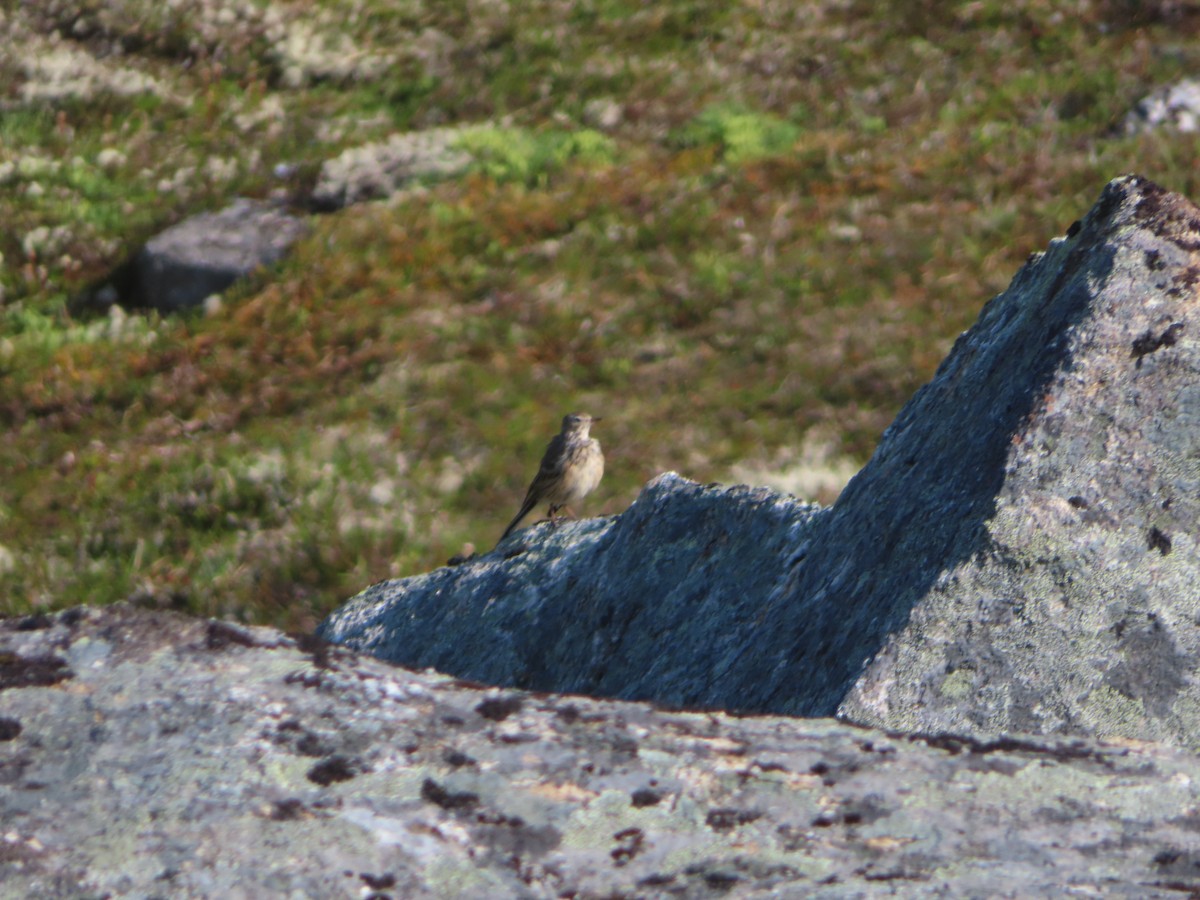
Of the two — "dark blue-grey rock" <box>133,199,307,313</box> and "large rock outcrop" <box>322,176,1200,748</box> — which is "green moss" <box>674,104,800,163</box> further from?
"large rock outcrop" <box>322,176,1200,748</box>

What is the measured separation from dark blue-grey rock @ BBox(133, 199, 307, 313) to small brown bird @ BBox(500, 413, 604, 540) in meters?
7.68

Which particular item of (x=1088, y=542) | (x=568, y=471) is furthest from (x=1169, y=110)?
(x=1088, y=542)

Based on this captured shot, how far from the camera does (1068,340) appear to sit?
178 inches

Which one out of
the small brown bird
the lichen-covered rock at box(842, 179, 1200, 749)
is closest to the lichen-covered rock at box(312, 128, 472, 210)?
the small brown bird

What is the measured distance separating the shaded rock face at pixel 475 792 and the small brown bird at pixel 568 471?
27.8 feet

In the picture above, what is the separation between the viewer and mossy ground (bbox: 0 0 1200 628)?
1390cm

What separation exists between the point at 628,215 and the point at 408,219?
2.95 meters

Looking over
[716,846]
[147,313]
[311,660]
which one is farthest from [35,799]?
[147,313]

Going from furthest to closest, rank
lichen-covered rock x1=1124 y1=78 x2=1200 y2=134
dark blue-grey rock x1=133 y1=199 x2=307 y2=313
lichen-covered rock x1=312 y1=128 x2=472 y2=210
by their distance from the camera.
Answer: lichen-covered rock x1=312 y1=128 x2=472 y2=210 → lichen-covered rock x1=1124 y1=78 x2=1200 y2=134 → dark blue-grey rock x1=133 y1=199 x2=307 y2=313

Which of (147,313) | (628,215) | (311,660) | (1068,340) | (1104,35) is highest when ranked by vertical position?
(1068,340)

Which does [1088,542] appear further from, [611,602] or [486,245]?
[486,245]

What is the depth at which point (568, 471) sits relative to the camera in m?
11.8

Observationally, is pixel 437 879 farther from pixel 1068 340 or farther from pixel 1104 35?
pixel 1104 35

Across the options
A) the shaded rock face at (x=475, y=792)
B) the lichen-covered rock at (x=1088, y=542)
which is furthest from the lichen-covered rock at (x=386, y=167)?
the shaded rock face at (x=475, y=792)
